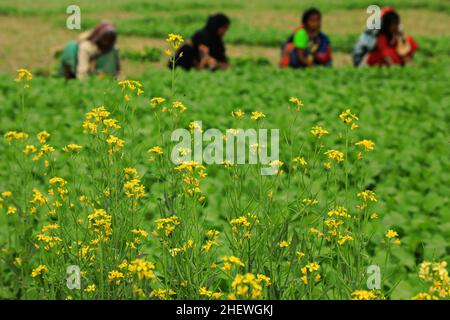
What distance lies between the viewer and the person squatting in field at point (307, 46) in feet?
30.5

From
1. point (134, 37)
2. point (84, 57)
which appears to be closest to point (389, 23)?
point (84, 57)

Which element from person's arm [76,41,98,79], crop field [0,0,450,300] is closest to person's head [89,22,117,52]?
person's arm [76,41,98,79]

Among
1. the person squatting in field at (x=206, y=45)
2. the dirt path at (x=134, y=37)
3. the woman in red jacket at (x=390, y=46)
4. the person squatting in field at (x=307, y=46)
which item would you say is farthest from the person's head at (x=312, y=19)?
the dirt path at (x=134, y=37)

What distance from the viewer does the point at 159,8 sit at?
2303cm

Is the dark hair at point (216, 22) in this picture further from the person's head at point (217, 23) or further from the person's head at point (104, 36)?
the person's head at point (104, 36)

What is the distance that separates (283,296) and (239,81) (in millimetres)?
5695

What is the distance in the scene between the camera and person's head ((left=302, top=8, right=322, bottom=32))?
9.14 metres

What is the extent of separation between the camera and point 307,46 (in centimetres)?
945

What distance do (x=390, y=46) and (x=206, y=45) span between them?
2.94 m

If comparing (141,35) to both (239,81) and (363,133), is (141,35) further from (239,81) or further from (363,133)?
(363,133)

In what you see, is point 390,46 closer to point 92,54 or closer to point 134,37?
point 92,54
